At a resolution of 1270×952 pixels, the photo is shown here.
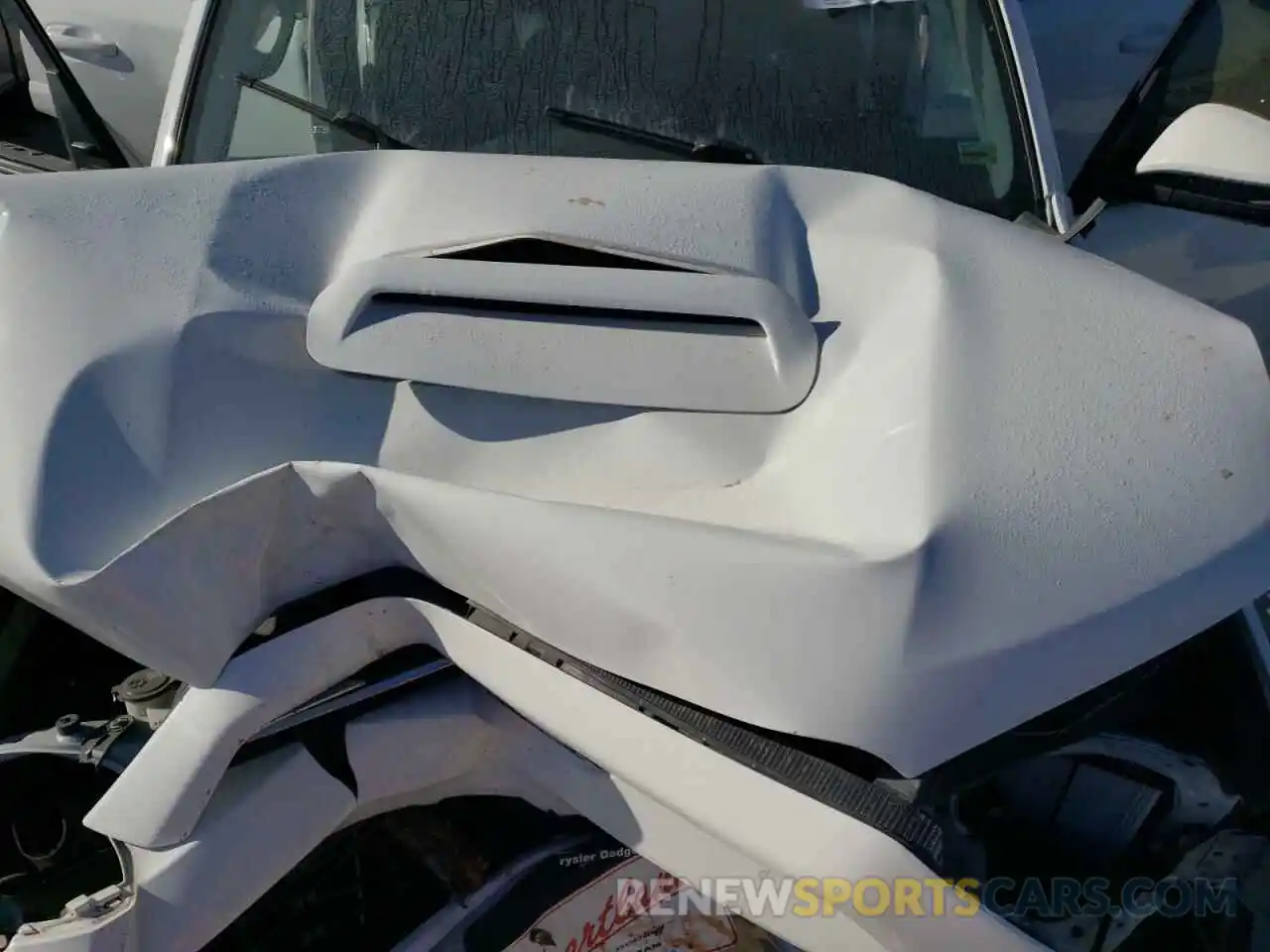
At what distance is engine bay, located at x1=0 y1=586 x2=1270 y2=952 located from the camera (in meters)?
1.71

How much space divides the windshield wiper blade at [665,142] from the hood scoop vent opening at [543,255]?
0.54m

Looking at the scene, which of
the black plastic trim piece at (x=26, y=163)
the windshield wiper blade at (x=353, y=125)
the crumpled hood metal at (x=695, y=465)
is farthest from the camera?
the black plastic trim piece at (x=26, y=163)

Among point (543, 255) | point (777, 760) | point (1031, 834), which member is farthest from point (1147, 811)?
point (543, 255)

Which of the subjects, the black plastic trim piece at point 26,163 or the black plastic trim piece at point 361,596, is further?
the black plastic trim piece at point 26,163

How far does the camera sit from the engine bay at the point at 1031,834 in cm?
171

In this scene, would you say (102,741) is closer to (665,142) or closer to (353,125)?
(353,125)

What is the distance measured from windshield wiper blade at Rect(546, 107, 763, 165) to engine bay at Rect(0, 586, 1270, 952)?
3.28 ft

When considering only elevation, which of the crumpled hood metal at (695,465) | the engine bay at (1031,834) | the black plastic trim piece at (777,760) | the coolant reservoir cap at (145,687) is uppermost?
the crumpled hood metal at (695,465)

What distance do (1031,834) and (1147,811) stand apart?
15 centimetres

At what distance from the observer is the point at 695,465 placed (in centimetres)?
159

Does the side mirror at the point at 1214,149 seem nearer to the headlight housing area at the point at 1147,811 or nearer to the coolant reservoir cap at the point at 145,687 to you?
the headlight housing area at the point at 1147,811

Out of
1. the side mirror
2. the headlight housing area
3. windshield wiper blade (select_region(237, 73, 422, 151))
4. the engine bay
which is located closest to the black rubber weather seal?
the engine bay

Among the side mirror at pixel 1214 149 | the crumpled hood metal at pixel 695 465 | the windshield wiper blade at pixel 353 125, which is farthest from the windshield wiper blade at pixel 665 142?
Result: the side mirror at pixel 1214 149

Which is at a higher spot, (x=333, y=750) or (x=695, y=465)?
(x=695, y=465)
